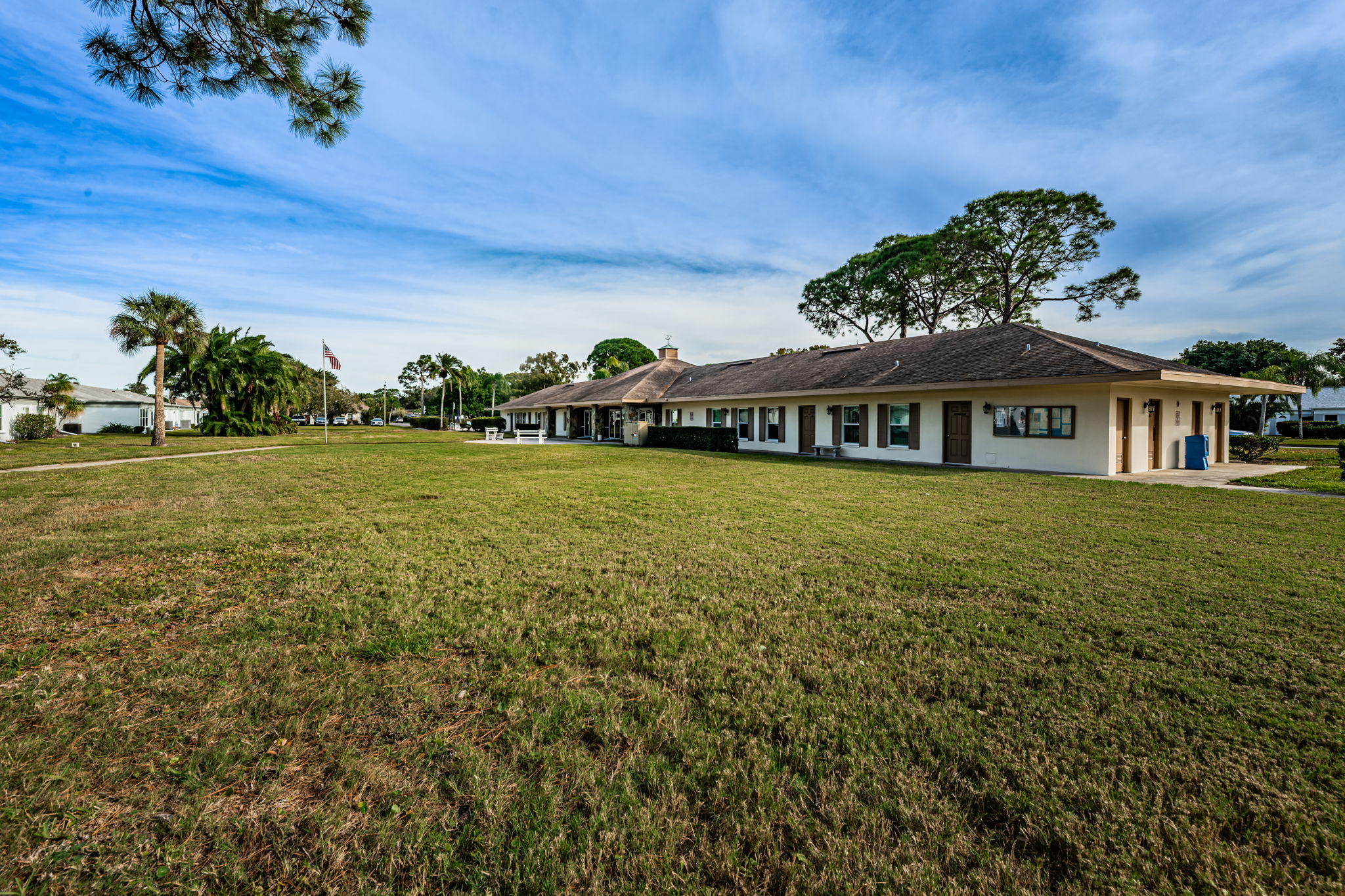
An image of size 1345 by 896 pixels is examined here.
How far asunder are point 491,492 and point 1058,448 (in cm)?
1527

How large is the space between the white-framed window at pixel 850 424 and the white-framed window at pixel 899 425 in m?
1.32

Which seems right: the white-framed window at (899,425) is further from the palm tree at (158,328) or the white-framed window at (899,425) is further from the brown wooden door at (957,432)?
the palm tree at (158,328)

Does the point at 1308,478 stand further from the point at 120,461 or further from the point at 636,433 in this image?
the point at 120,461

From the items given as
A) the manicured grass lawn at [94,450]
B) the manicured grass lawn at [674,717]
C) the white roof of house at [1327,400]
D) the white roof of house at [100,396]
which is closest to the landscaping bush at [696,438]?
the manicured grass lawn at [94,450]

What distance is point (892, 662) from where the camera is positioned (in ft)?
11.8

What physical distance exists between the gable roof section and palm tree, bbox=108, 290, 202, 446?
19821 mm

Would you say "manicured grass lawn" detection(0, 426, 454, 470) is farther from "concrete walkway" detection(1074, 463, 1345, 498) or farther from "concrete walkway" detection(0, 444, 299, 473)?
"concrete walkway" detection(1074, 463, 1345, 498)

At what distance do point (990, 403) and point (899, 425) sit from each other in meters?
3.19

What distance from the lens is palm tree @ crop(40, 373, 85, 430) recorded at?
34.7 m

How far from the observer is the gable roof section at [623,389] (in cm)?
3194


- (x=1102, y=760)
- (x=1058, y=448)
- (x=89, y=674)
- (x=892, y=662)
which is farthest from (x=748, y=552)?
(x=1058, y=448)

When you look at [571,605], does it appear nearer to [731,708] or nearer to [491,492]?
[731,708]

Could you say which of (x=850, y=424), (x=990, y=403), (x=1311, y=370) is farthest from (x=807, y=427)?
(x=1311, y=370)

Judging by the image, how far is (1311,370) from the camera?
36.5 metres
